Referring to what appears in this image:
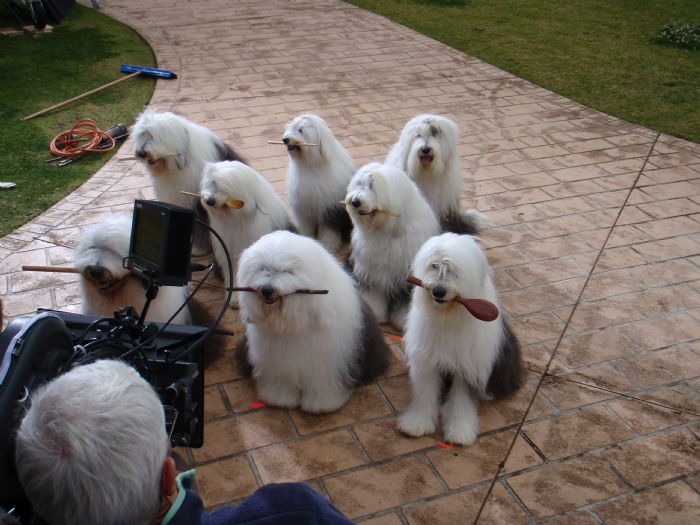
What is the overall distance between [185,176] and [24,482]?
9.28 ft

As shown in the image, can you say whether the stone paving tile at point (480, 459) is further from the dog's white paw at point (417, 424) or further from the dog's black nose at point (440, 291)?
the dog's black nose at point (440, 291)

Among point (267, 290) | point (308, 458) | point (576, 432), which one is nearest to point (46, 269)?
point (267, 290)

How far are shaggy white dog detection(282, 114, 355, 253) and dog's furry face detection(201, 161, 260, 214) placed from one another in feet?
1.73

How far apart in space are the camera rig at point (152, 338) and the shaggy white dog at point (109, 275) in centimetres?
69

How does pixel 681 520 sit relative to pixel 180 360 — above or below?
below

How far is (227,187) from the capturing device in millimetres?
3398

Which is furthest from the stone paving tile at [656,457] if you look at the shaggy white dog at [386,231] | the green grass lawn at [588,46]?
the green grass lawn at [588,46]

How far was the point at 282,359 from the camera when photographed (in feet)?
9.41

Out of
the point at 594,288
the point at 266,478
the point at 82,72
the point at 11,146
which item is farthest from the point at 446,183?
the point at 82,72

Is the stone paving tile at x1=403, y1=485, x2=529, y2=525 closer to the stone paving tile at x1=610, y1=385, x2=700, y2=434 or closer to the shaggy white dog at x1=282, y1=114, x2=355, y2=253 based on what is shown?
A: the stone paving tile at x1=610, y1=385, x2=700, y2=434

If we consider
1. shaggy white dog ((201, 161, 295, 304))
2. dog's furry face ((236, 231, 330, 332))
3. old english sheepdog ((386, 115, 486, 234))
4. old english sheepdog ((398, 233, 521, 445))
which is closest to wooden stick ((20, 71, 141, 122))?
shaggy white dog ((201, 161, 295, 304))

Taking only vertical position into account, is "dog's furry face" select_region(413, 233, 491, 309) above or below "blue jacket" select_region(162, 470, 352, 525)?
below

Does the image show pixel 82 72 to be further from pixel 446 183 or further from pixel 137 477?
pixel 137 477

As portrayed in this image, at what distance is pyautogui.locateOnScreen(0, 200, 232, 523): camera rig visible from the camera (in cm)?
151
